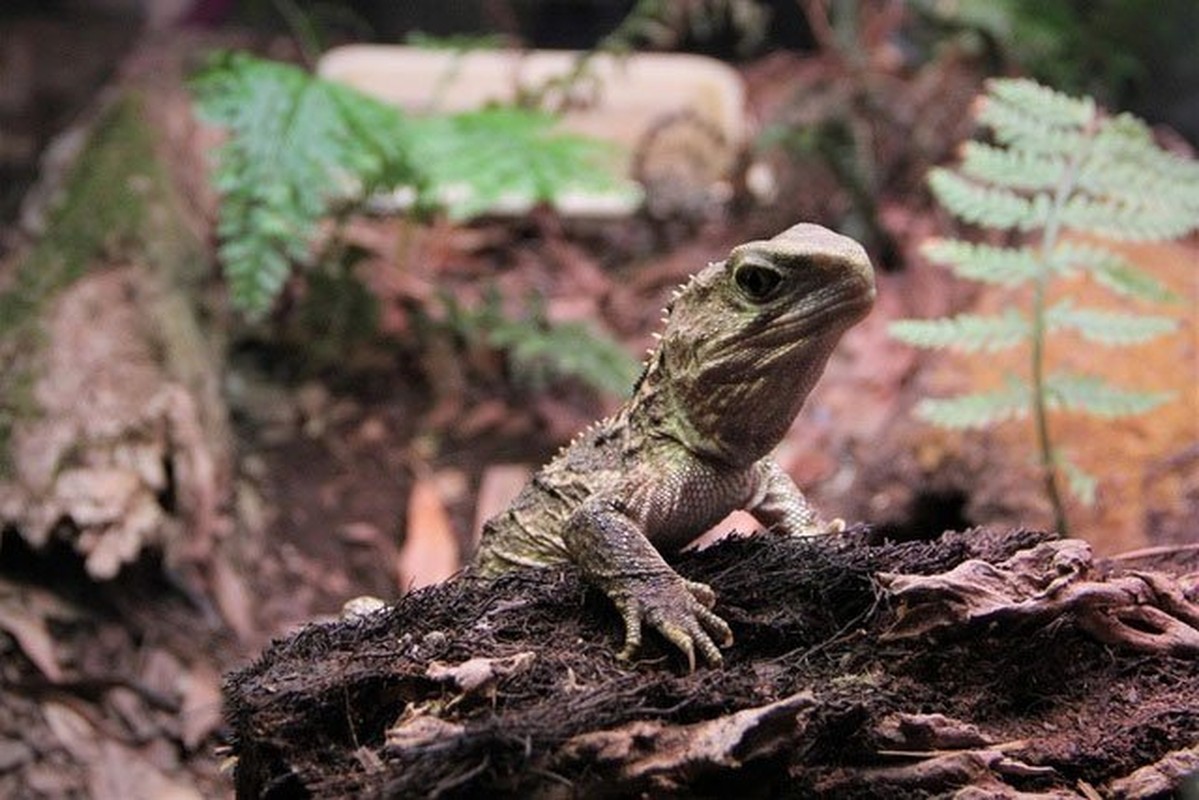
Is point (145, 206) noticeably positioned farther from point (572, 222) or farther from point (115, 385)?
point (572, 222)

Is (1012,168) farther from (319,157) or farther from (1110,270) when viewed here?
(319,157)

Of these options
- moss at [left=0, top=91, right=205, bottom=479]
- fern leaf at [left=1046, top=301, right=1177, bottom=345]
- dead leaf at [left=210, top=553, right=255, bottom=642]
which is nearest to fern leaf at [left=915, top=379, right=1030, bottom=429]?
fern leaf at [left=1046, top=301, right=1177, bottom=345]

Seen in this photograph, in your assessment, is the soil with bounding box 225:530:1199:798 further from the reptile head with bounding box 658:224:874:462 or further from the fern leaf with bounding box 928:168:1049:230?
the fern leaf with bounding box 928:168:1049:230

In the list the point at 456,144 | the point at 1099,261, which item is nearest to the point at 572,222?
the point at 456,144

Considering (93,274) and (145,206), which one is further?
(145,206)

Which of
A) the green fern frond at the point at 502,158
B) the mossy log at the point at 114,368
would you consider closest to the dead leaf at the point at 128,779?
the mossy log at the point at 114,368

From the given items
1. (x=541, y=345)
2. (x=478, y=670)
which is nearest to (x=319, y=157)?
(x=541, y=345)
